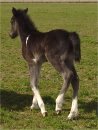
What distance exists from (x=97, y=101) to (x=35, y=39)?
2109mm

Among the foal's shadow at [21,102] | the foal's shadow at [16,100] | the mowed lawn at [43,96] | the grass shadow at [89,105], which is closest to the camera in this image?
the mowed lawn at [43,96]

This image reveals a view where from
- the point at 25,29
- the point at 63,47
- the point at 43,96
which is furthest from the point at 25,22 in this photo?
the point at 43,96

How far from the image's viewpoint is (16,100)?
9.12 meters

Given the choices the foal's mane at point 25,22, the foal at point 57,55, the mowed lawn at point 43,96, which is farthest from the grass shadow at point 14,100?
the foal's mane at point 25,22

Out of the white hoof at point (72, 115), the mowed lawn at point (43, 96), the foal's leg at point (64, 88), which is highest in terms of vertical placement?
the foal's leg at point (64, 88)

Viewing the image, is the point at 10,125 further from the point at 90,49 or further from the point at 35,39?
the point at 90,49

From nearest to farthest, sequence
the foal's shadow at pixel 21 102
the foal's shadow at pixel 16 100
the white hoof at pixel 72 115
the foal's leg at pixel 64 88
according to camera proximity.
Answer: the foal's leg at pixel 64 88
the white hoof at pixel 72 115
the foal's shadow at pixel 21 102
the foal's shadow at pixel 16 100

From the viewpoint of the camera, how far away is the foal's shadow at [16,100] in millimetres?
8617

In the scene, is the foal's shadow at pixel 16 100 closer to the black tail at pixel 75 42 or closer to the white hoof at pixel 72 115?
the white hoof at pixel 72 115

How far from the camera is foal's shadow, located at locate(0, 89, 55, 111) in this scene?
28.3 feet

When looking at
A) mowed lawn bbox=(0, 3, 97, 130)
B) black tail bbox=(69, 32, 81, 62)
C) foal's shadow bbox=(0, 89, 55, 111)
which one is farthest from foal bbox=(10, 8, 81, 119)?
foal's shadow bbox=(0, 89, 55, 111)

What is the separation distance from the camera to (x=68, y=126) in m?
7.12

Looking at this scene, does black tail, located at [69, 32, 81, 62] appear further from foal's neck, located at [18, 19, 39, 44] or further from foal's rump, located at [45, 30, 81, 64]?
foal's neck, located at [18, 19, 39, 44]

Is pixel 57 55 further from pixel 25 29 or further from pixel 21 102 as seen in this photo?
pixel 21 102
